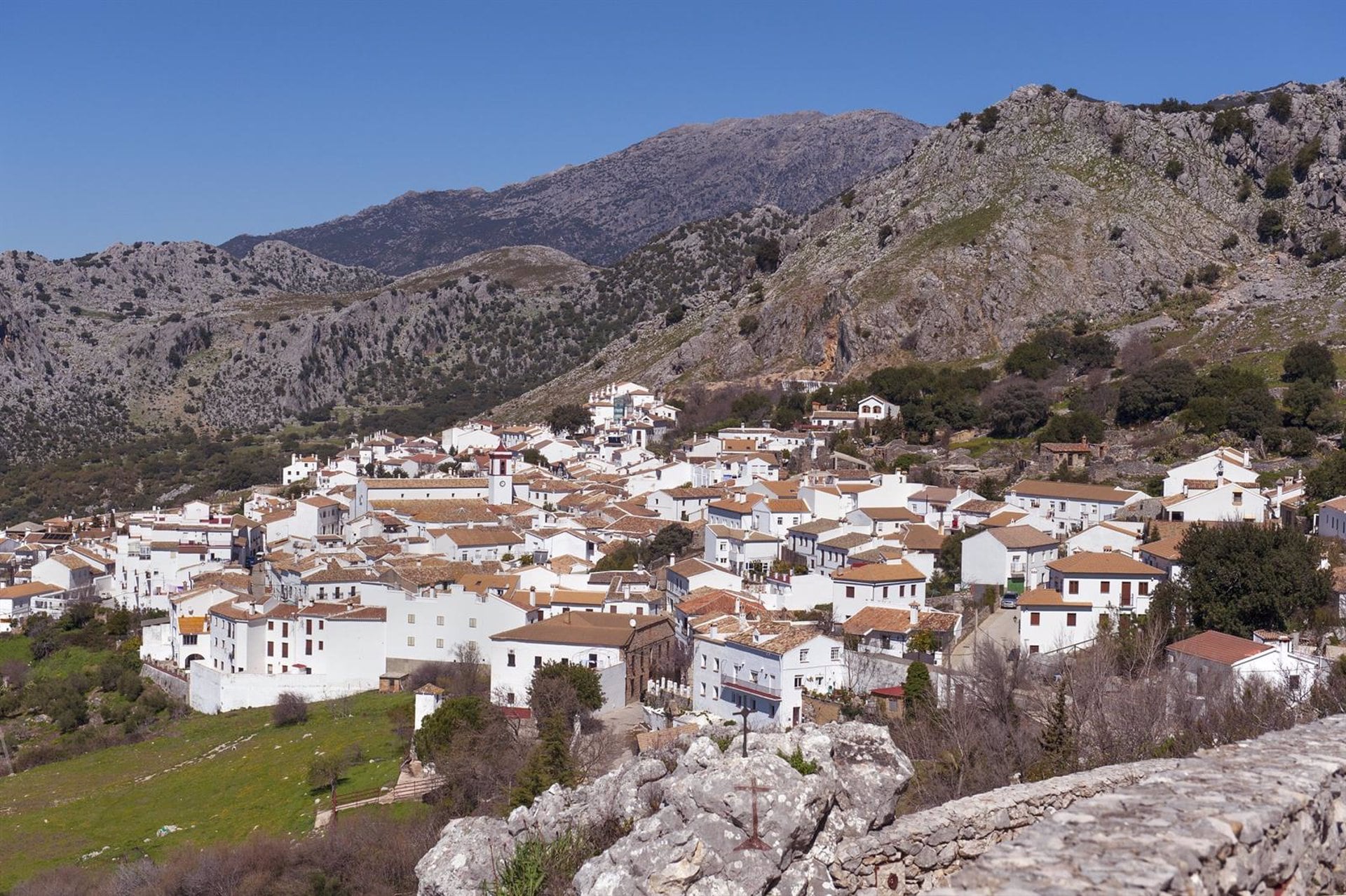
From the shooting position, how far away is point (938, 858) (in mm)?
7898

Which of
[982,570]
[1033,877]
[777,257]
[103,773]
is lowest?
[103,773]

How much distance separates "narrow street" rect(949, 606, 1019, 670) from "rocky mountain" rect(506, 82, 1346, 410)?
3757cm

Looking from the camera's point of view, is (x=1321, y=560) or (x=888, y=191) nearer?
(x=1321, y=560)

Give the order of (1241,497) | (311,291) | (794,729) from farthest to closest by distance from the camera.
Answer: (311,291) < (1241,497) < (794,729)

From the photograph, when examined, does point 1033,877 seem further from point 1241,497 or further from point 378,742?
point 1241,497

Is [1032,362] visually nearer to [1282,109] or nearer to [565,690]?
[1282,109]

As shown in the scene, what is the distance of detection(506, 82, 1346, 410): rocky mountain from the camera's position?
73.1 meters

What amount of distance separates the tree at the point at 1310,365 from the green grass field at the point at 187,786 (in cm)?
3915

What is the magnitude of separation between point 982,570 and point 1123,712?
16.8m

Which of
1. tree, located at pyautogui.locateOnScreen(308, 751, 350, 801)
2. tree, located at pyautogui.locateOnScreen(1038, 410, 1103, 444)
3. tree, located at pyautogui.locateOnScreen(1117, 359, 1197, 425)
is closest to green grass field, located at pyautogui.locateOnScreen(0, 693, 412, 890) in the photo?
tree, located at pyautogui.locateOnScreen(308, 751, 350, 801)

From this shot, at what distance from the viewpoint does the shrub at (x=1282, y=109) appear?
274ft

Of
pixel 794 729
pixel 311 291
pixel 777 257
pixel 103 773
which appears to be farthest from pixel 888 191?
pixel 311 291

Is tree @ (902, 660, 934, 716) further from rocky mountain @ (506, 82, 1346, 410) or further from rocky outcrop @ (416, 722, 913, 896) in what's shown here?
rocky mountain @ (506, 82, 1346, 410)

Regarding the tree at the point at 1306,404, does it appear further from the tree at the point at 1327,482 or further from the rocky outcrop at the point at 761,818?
the rocky outcrop at the point at 761,818
